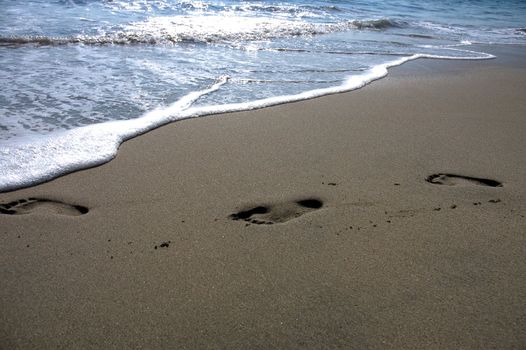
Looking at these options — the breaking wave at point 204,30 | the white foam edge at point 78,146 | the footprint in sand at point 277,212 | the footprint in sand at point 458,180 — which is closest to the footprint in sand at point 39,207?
the white foam edge at point 78,146

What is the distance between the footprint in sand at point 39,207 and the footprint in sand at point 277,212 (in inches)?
35.3

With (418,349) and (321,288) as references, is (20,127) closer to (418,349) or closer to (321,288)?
(321,288)

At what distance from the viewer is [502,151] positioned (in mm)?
3625

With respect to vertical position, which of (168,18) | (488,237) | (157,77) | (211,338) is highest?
(168,18)

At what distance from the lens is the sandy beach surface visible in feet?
5.93

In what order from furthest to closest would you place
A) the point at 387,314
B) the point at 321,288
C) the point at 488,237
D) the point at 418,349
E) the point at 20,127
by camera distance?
the point at 20,127, the point at 488,237, the point at 321,288, the point at 387,314, the point at 418,349

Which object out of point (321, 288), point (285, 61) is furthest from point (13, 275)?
point (285, 61)

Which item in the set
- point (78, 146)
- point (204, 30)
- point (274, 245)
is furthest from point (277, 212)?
point (204, 30)

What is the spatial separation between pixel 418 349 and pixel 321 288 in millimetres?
468

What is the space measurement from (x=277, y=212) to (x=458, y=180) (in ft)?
4.43

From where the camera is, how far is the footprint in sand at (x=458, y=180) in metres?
3.06

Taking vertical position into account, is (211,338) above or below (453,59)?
below

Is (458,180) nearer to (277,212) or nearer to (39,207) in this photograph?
(277,212)

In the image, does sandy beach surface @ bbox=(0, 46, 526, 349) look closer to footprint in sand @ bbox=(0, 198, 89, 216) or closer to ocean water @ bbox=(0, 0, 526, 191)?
footprint in sand @ bbox=(0, 198, 89, 216)
